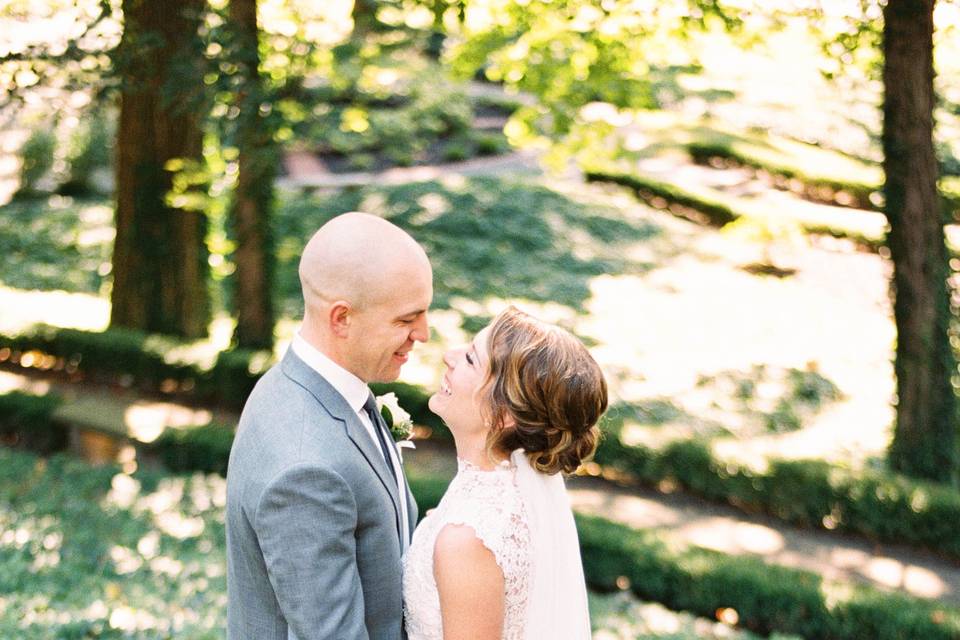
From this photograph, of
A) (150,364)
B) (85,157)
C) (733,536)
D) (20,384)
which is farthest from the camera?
(85,157)

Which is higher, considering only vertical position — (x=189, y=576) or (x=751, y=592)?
(x=751, y=592)

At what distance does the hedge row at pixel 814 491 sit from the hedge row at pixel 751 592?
133cm

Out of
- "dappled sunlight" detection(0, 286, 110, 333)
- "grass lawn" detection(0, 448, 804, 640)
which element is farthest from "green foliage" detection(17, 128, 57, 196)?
"grass lawn" detection(0, 448, 804, 640)

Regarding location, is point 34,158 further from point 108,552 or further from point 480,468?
point 480,468

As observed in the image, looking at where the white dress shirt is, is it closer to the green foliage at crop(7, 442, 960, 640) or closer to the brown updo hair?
the brown updo hair

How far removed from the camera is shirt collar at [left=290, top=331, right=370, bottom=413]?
7.79 ft

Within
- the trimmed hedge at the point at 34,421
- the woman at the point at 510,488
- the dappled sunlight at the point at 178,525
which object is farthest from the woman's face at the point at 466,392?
the trimmed hedge at the point at 34,421

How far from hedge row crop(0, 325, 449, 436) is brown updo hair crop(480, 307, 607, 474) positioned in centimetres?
645

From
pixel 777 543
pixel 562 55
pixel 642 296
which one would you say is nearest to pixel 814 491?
pixel 777 543

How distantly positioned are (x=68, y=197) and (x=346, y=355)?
17.7 m

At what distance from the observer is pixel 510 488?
2434mm

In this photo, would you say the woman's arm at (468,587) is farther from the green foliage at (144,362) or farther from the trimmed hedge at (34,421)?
the trimmed hedge at (34,421)

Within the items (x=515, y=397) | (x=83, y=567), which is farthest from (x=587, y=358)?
(x=83, y=567)

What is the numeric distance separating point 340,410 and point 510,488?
454 mm
